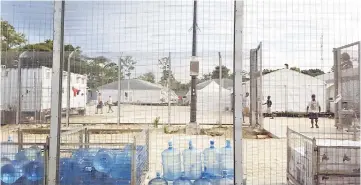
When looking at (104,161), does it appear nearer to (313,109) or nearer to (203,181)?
(203,181)

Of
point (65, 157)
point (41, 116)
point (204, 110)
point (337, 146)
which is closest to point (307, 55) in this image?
point (337, 146)

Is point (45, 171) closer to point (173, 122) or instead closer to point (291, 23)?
point (173, 122)

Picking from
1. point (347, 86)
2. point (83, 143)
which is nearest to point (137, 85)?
point (83, 143)

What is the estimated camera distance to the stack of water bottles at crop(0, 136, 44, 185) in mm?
3545

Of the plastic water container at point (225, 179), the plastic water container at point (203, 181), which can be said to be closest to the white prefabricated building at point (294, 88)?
the plastic water container at point (225, 179)

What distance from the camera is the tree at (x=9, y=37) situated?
11.7ft

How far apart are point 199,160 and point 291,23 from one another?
1851mm

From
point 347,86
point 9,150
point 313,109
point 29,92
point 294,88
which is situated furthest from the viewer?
point 347,86

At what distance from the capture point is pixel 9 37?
3.81 m

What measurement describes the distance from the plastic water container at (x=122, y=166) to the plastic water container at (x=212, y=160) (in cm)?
89

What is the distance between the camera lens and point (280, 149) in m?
7.66

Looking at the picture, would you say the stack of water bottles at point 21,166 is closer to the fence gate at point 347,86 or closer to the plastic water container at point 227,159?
the plastic water container at point 227,159

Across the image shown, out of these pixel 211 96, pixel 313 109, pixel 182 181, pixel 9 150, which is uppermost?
pixel 211 96

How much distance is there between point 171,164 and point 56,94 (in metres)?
1.66
